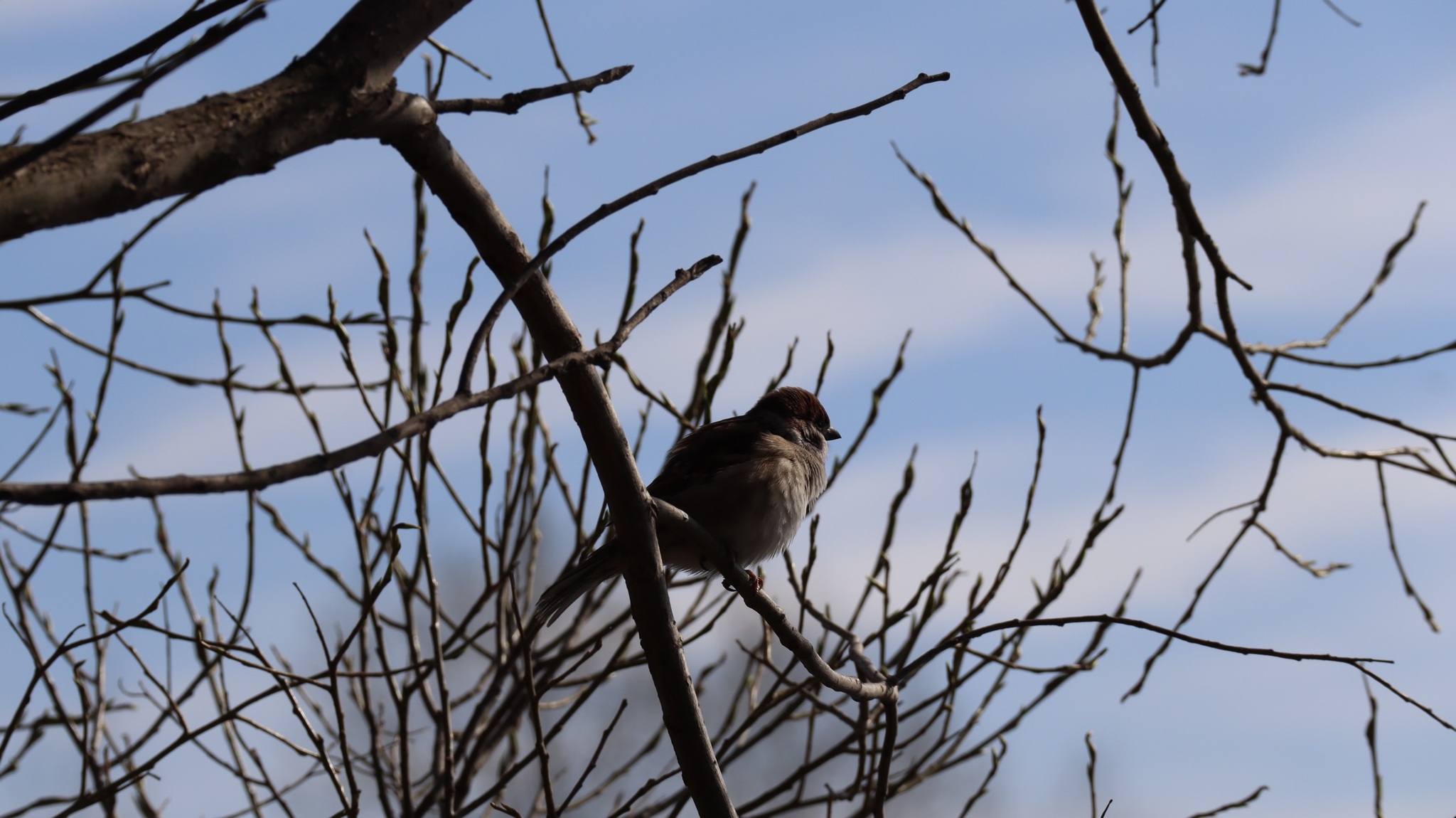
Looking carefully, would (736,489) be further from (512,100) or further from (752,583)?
(512,100)

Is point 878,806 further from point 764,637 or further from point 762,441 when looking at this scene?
point 762,441

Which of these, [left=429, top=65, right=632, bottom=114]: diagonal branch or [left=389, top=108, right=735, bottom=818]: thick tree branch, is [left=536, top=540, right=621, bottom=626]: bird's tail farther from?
[left=429, top=65, right=632, bottom=114]: diagonal branch

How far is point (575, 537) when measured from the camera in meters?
4.50

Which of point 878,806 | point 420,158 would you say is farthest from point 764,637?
point 420,158

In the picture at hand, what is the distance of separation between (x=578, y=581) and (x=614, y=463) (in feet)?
4.05

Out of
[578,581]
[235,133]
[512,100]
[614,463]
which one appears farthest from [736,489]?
[235,133]

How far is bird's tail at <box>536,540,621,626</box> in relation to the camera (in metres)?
3.92

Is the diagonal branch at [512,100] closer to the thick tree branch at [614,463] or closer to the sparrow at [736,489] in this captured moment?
the thick tree branch at [614,463]

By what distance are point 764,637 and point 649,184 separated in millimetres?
2559

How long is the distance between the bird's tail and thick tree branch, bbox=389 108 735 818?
80cm

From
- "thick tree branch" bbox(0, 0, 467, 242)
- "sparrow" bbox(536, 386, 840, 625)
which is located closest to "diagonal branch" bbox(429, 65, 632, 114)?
"thick tree branch" bbox(0, 0, 467, 242)

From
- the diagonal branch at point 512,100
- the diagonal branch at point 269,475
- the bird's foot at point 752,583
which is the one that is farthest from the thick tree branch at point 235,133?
the bird's foot at point 752,583

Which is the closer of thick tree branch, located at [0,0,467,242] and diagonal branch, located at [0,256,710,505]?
diagonal branch, located at [0,256,710,505]

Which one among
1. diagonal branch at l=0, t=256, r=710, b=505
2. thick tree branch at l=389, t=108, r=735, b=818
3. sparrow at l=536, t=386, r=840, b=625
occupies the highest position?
sparrow at l=536, t=386, r=840, b=625
